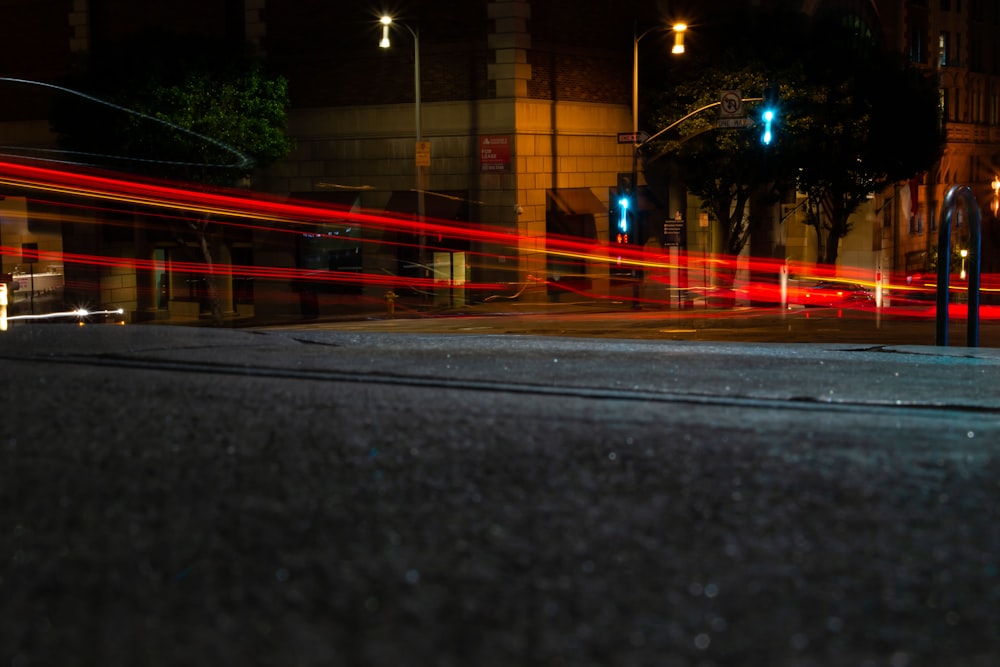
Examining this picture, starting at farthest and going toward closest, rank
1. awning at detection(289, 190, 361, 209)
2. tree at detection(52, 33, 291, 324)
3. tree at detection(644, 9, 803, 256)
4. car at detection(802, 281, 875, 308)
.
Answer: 1. awning at detection(289, 190, 361, 209)
2. tree at detection(644, 9, 803, 256)
3. car at detection(802, 281, 875, 308)
4. tree at detection(52, 33, 291, 324)

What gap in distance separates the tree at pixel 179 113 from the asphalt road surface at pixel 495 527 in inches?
1460

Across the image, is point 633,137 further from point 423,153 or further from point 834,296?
point 834,296

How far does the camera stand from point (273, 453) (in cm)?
305

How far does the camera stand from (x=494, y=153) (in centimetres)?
4397

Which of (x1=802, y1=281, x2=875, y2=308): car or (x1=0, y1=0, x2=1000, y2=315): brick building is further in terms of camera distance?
(x1=0, y1=0, x2=1000, y2=315): brick building

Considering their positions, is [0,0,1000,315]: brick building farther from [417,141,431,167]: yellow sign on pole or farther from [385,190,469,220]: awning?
[417,141,431,167]: yellow sign on pole

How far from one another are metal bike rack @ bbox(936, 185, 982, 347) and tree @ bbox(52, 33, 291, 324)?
29.5 metres

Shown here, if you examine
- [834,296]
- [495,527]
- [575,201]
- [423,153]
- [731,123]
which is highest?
[731,123]

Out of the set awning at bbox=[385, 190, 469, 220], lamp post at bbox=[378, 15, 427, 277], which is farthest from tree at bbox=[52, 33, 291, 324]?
awning at bbox=[385, 190, 469, 220]

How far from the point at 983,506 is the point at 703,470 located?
611 mm

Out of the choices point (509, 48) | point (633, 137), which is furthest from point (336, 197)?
point (633, 137)

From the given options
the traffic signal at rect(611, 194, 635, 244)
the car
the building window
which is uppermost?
the building window

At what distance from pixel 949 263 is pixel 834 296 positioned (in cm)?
3180

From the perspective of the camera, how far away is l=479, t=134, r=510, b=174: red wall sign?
144 ft
